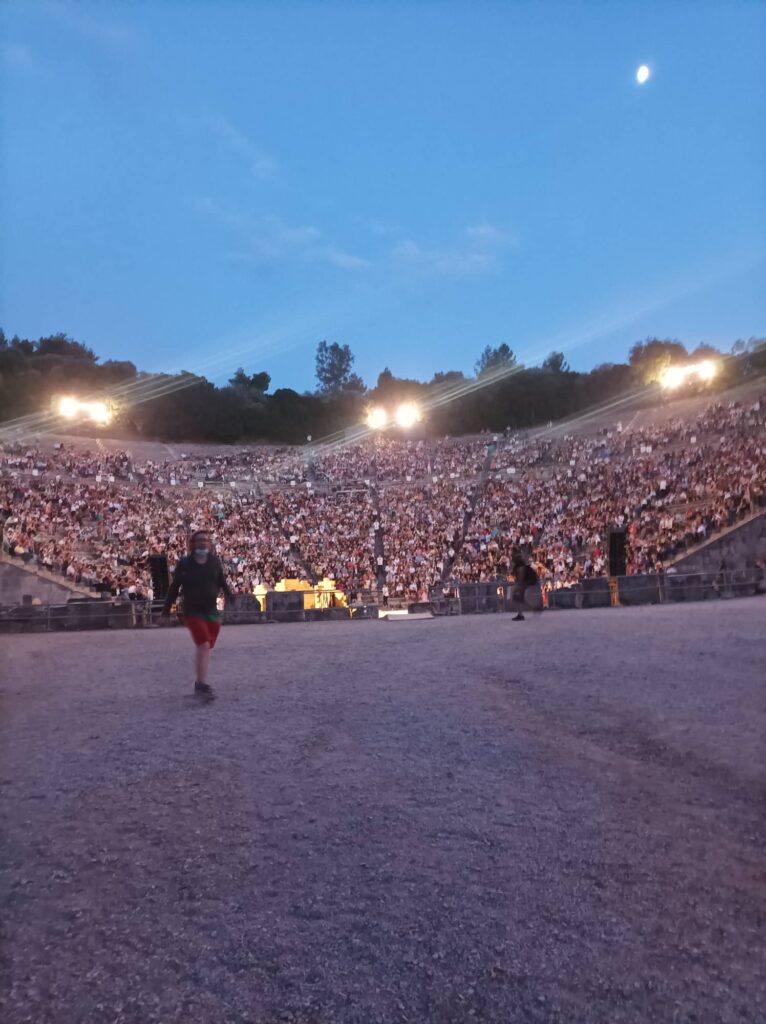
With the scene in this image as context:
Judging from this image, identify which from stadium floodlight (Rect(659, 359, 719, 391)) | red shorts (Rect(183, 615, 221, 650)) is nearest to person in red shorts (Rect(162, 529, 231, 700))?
red shorts (Rect(183, 615, 221, 650))

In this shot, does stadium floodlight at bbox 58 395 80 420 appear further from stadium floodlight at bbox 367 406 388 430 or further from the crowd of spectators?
stadium floodlight at bbox 367 406 388 430

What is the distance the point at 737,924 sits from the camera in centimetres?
235

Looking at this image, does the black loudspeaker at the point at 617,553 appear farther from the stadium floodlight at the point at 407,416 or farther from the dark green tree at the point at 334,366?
the dark green tree at the point at 334,366

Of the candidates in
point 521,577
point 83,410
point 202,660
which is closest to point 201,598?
point 202,660

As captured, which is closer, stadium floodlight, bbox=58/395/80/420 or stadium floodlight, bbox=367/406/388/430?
stadium floodlight, bbox=58/395/80/420

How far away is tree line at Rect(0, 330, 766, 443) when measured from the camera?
156ft

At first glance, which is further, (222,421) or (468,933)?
(222,421)

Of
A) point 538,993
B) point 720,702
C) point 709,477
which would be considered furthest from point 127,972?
point 709,477

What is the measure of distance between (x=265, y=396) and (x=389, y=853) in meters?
55.6

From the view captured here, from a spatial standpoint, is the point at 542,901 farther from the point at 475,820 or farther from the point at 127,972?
the point at 127,972

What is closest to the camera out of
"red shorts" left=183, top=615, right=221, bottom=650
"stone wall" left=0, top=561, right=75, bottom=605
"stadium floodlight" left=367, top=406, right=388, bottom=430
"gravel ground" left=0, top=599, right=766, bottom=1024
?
"gravel ground" left=0, top=599, right=766, bottom=1024

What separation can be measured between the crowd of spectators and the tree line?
15384mm

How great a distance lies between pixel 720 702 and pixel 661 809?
2.22 meters

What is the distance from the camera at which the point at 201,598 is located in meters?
5.73
